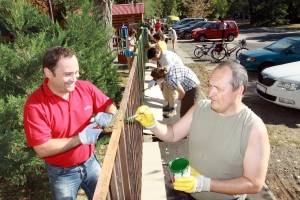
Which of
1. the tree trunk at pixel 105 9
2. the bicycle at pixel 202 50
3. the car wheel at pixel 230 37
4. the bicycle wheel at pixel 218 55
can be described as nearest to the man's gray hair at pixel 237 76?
the tree trunk at pixel 105 9

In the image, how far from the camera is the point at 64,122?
2.45m

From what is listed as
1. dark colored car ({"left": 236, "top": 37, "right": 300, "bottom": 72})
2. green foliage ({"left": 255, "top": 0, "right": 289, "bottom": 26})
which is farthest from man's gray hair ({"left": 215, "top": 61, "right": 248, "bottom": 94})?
green foliage ({"left": 255, "top": 0, "right": 289, "bottom": 26})

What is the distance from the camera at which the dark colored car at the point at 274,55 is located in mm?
9477

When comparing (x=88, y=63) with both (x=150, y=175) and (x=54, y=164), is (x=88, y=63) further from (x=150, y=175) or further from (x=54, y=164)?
(x=54, y=164)

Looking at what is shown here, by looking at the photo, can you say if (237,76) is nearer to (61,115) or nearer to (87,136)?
(87,136)

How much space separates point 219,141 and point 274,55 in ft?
29.0

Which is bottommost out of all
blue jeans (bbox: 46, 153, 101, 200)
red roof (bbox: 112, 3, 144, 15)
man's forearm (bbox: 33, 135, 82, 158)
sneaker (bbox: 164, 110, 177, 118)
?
sneaker (bbox: 164, 110, 177, 118)

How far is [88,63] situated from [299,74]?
5210 mm

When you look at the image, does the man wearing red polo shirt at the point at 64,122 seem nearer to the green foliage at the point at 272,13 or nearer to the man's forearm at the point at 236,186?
the man's forearm at the point at 236,186

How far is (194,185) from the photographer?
199 cm

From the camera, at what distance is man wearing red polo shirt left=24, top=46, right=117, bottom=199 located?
227cm

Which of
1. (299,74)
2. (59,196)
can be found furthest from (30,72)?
(299,74)

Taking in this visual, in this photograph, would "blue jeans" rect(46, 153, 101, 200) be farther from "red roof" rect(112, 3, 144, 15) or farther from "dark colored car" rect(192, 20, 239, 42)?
"red roof" rect(112, 3, 144, 15)

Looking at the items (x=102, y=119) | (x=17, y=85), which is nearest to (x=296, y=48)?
(x=102, y=119)
